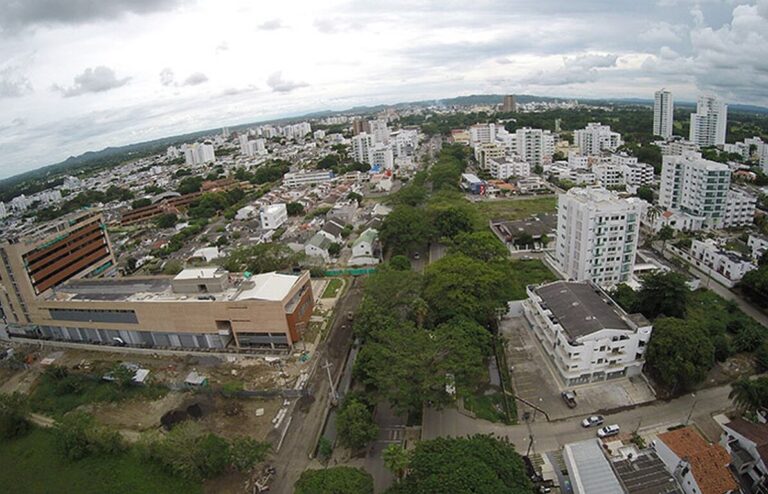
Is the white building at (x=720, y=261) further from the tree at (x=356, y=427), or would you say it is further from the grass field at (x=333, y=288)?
the grass field at (x=333, y=288)

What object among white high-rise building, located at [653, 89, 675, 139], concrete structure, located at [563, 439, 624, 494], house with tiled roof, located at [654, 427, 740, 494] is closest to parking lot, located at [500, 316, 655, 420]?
concrete structure, located at [563, 439, 624, 494]

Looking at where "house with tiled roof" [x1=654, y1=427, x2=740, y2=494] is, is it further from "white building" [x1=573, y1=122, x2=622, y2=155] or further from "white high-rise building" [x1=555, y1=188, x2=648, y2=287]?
"white building" [x1=573, y1=122, x2=622, y2=155]

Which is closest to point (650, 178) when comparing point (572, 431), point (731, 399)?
point (731, 399)

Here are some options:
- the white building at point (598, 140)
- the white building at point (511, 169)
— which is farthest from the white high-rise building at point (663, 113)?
the white building at point (511, 169)

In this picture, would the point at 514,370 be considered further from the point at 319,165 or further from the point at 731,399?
the point at 319,165

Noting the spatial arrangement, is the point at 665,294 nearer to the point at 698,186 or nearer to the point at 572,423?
the point at 572,423
